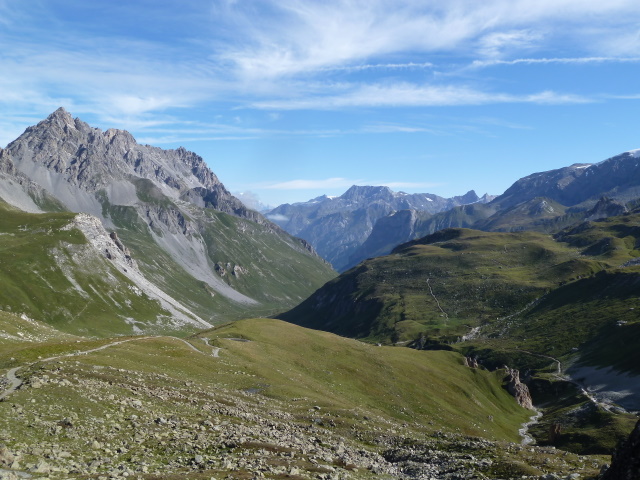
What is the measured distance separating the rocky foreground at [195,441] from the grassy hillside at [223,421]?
15 cm

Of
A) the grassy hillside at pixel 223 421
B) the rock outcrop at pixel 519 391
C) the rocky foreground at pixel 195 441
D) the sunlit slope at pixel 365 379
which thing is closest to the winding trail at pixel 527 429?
the sunlit slope at pixel 365 379

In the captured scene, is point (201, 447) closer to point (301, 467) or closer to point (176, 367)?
point (301, 467)

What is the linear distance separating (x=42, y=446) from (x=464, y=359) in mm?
144209

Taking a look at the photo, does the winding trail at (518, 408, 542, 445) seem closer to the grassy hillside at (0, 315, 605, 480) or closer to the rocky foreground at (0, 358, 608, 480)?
the grassy hillside at (0, 315, 605, 480)

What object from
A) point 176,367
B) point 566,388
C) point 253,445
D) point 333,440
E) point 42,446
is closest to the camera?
point 42,446

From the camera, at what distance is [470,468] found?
39938 millimetres

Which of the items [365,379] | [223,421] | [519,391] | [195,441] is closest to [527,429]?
[519,391]

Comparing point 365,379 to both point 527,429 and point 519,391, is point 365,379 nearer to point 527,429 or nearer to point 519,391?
point 527,429

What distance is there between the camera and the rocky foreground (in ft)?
92.4

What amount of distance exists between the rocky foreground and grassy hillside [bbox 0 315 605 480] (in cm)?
15

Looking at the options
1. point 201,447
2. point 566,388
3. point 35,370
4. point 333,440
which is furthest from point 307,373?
point 566,388

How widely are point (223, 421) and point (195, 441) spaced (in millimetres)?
9738

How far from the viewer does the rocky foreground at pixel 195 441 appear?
28156mm

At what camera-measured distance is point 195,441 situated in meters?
35.1
